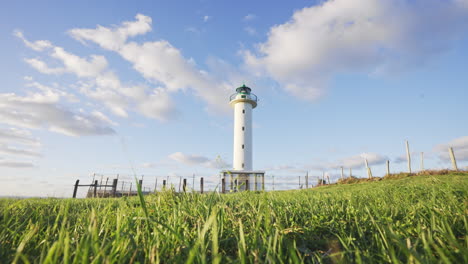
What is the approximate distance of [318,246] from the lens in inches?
76.2

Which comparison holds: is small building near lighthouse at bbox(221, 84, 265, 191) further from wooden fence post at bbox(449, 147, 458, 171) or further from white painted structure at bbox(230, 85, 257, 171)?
wooden fence post at bbox(449, 147, 458, 171)

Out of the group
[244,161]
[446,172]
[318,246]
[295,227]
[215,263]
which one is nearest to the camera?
[215,263]

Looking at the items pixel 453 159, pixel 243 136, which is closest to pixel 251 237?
pixel 453 159

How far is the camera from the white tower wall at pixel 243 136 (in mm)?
29797

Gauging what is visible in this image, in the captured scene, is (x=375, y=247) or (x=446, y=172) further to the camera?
(x=446, y=172)

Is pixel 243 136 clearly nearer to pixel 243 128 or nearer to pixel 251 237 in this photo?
pixel 243 128

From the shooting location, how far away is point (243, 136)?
31.0 m

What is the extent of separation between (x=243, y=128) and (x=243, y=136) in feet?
3.74

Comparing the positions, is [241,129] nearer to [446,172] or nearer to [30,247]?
[446,172]

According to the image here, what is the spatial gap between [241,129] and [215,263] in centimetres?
3049

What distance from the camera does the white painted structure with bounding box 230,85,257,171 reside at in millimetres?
29844

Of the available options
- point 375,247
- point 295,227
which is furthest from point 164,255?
point 375,247

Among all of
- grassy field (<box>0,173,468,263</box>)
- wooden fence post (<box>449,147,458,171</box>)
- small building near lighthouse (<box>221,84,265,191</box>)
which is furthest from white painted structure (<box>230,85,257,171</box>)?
grassy field (<box>0,173,468,263</box>)

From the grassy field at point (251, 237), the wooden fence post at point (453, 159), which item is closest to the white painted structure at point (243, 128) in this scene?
the wooden fence post at point (453, 159)
